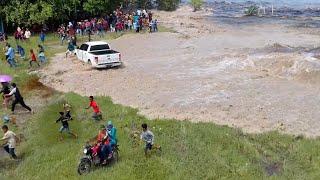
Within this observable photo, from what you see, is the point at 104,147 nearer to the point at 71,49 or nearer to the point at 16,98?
the point at 16,98

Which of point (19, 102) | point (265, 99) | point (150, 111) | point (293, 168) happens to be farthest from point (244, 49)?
point (293, 168)

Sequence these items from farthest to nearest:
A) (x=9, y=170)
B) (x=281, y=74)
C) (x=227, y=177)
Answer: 1. (x=281, y=74)
2. (x=9, y=170)
3. (x=227, y=177)

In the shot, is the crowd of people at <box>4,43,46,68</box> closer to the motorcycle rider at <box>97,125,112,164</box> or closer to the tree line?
the tree line

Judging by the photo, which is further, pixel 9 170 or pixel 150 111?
pixel 150 111

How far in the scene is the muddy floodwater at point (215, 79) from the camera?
22703mm

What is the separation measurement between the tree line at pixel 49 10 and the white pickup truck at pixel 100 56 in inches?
525

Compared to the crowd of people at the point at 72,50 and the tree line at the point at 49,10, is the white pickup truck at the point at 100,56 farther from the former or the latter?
the tree line at the point at 49,10

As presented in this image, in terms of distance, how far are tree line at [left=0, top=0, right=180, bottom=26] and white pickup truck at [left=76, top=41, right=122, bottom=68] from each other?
Answer: 13.3 metres

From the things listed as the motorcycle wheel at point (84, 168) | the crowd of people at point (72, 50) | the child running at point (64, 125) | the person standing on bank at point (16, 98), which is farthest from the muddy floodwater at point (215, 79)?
the motorcycle wheel at point (84, 168)

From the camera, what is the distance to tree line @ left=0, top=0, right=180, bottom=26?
46.0m

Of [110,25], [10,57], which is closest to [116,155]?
[10,57]

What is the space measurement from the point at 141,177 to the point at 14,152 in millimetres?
5640

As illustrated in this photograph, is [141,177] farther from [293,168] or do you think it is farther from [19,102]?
[19,102]

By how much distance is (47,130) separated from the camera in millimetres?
21688
